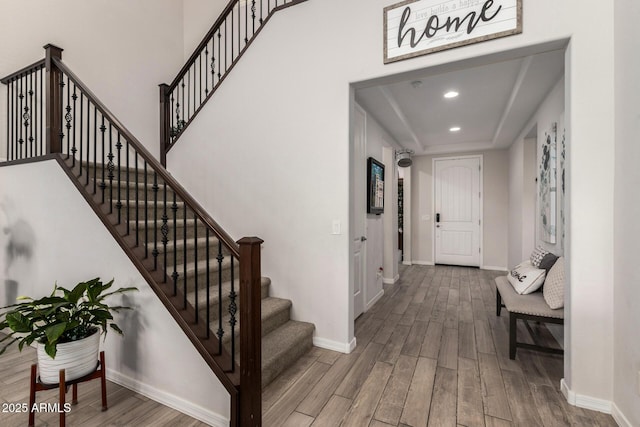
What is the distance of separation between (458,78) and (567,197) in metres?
1.86

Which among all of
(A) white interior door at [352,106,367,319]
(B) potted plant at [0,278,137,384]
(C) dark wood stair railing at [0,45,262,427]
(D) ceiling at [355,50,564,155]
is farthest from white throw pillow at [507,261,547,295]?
(B) potted plant at [0,278,137,384]

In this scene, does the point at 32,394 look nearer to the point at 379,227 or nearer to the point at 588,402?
the point at 588,402

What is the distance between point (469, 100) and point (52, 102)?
4.46 metres

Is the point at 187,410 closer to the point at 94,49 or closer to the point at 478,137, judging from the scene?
the point at 94,49

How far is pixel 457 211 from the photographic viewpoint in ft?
21.7

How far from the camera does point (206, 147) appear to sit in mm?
3297

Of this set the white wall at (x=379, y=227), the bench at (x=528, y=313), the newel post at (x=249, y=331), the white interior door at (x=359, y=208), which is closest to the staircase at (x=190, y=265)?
the newel post at (x=249, y=331)

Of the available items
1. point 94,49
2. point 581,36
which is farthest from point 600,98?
point 94,49

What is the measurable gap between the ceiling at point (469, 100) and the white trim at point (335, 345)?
7.44ft

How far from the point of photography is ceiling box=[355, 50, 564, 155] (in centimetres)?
300

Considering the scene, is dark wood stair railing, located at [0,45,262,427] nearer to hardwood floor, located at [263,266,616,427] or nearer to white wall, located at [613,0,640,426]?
hardwood floor, located at [263,266,616,427]

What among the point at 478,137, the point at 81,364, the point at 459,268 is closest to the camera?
the point at 81,364

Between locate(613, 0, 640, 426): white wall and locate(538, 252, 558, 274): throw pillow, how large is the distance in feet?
3.51

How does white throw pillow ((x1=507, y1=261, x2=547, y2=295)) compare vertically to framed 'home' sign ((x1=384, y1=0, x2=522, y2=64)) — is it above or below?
below
